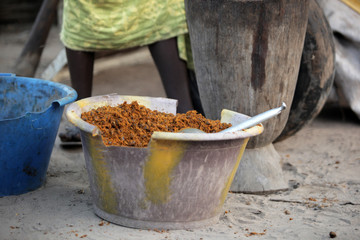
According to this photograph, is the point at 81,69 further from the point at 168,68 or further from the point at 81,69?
the point at 168,68

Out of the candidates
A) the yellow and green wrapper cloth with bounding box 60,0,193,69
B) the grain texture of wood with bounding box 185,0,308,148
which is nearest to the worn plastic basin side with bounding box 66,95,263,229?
the grain texture of wood with bounding box 185,0,308,148

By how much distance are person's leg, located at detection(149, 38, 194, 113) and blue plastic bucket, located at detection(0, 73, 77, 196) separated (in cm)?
72

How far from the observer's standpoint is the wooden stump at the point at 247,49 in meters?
2.35

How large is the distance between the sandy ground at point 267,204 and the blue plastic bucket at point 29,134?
0.07 metres

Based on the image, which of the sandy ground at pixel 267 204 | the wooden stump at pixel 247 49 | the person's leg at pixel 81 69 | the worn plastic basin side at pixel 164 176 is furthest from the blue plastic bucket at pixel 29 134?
the wooden stump at pixel 247 49

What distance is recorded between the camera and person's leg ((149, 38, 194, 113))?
3.00 m

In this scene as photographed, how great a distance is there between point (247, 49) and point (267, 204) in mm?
714

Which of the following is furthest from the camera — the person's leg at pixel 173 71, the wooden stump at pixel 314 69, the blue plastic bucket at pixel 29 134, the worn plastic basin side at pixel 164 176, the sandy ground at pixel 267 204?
the person's leg at pixel 173 71

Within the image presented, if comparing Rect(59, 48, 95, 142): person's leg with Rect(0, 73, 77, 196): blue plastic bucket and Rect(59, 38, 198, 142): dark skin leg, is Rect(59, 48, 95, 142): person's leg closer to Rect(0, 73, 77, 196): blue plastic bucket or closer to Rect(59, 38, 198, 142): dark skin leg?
Rect(59, 38, 198, 142): dark skin leg

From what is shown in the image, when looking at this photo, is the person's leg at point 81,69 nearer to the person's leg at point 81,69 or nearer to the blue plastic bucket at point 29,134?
the person's leg at point 81,69

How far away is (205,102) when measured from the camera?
8.64ft

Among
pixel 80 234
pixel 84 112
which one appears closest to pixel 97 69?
pixel 84 112

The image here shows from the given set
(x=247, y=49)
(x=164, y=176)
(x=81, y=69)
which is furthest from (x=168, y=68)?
(x=164, y=176)

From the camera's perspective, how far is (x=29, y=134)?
2.30 metres
